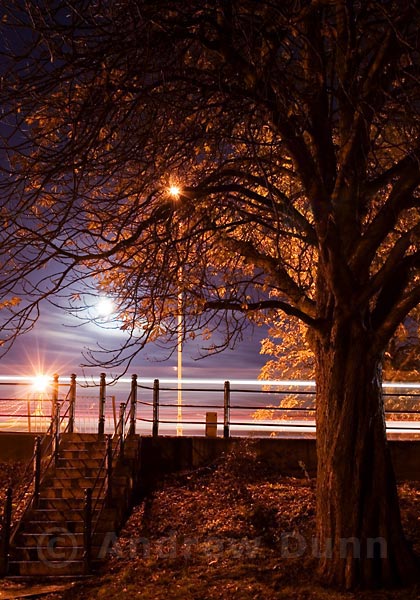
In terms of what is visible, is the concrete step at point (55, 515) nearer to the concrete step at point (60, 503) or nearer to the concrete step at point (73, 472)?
the concrete step at point (60, 503)

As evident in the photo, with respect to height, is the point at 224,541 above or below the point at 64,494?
below

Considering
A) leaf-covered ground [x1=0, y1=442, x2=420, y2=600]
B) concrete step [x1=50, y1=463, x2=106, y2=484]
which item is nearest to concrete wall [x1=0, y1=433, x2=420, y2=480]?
leaf-covered ground [x1=0, y1=442, x2=420, y2=600]

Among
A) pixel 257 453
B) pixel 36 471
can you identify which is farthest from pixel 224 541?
pixel 257 453

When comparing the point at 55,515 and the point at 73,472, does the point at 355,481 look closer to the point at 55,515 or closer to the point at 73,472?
the point at 55,515

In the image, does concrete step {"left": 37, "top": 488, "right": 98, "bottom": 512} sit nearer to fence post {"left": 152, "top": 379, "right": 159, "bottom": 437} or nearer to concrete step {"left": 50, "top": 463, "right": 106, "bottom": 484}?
concrete step {"left": 50, "top": 463, "right": 106, "bottom": 484}

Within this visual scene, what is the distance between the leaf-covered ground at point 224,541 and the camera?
9.11 metres

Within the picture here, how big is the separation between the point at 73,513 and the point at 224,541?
2.92 meters

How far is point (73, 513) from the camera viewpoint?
12.5 meters

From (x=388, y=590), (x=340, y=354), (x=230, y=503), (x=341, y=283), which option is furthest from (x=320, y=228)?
(x=230, y=503)

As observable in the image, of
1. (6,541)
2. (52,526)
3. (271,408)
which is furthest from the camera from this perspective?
(271,408)

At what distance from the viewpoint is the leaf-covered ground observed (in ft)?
29.9

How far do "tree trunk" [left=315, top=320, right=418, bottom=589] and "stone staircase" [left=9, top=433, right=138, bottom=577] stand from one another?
4.08 m

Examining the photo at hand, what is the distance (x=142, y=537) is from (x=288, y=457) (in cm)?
422

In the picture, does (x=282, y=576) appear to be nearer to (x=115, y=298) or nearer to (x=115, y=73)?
(x=115, y=298)
